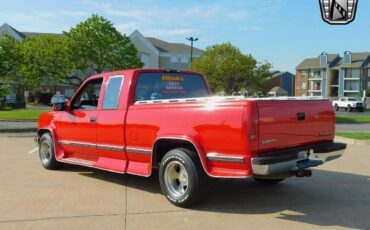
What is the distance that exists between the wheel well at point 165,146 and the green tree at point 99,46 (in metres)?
26.9

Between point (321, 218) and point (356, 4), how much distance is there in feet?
26.5

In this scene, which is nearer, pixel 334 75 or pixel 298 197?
pixel 298 197

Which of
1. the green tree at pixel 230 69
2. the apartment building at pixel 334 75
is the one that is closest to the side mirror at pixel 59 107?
the green tree at pixel 230 69

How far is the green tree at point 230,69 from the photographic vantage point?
51.8m

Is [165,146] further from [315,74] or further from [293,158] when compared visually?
[315,74]

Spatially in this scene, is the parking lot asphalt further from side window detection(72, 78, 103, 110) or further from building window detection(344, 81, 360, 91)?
building window detection(344, 81, 360, 91)

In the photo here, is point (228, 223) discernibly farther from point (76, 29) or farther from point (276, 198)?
point (76, 29)

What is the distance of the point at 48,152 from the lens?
8.91 m

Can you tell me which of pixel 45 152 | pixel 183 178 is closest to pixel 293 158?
pixel 183 178

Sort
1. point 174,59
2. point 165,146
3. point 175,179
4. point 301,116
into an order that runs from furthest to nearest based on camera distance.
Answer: point 174,59 < point 165,146 < point 175,179 < point 301,116

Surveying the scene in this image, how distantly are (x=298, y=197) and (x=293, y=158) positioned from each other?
1.24m

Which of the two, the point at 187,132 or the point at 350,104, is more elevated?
the point at 187,132

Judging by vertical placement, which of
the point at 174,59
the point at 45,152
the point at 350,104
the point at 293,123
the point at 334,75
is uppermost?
the point at 174,59

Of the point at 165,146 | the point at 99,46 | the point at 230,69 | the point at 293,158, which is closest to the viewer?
the point at 293,158
